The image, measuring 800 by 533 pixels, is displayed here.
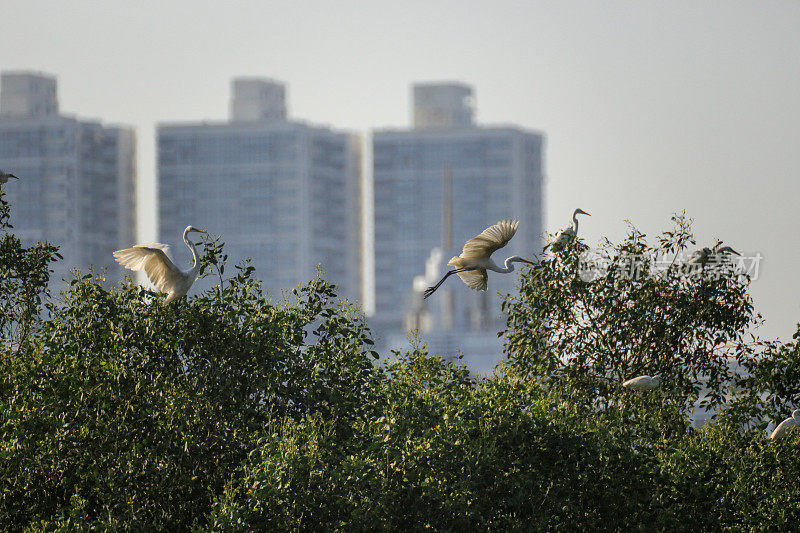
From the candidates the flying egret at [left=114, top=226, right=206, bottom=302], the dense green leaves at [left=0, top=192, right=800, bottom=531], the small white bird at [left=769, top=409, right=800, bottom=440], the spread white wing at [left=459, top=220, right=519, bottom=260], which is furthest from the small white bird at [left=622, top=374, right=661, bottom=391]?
the flying egret at [left=114, top=226, right=206, bottom=302]

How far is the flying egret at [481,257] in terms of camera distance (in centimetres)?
2162

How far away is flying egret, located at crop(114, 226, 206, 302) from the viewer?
19.8 meters

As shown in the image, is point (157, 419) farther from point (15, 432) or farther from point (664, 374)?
point (664, 374)

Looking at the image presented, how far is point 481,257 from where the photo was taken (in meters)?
22.4

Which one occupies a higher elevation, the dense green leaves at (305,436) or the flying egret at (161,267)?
the flying egret at (161,267)

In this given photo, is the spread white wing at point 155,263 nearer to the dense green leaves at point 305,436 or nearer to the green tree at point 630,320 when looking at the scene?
the dense green leaves at point 305,436

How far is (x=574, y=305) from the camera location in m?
23.3

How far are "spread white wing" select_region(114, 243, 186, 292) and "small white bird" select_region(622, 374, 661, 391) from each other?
717cm

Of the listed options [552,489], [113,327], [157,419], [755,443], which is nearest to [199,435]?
[157,419]

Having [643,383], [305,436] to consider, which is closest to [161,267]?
[305,436]

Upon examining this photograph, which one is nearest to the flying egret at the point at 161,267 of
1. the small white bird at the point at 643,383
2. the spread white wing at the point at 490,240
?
the spread white wing at the point at 490,240

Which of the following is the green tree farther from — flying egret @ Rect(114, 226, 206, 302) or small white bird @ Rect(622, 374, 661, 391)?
flying egret @ Rect(114, 226, 206, 302)

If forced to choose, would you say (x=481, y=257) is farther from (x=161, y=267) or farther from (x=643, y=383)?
(x=161, y=267)

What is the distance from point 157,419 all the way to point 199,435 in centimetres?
68
